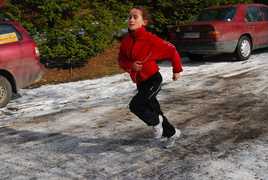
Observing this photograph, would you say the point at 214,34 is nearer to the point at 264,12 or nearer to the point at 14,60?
the point at 264,12

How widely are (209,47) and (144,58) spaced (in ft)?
19.5

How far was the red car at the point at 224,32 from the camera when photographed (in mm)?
8820

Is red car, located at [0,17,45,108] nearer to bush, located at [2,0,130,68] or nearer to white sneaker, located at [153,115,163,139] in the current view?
bush, located at [2,0,130,68]

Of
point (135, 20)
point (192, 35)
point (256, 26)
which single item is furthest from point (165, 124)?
point (256, 26)

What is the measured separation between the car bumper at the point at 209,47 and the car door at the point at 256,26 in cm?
96

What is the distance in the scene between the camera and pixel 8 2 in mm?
8898

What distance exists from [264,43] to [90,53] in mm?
5744

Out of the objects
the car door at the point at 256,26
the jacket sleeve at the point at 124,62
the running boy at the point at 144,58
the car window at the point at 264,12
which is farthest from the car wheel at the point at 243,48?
the jacket sleeve at the point at 124,62

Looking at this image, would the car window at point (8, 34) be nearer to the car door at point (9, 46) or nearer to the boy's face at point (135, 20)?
the car door at point (9, 46)

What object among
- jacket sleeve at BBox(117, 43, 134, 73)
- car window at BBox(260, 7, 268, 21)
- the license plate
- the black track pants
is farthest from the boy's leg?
car window at BBox(260, 7, 268, 21)

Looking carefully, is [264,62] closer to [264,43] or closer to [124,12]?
[264,43]

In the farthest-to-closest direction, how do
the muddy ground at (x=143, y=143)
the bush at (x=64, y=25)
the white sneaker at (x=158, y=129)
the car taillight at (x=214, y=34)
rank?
the bush at (x=64, y=25) < the car taillight at (x=214, y=34) < the white sneaker at (x=158, y=129) < the muddy ground at (x=143, y=143)

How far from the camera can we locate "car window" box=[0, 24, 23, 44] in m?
6.00

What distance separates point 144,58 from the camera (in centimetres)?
331
